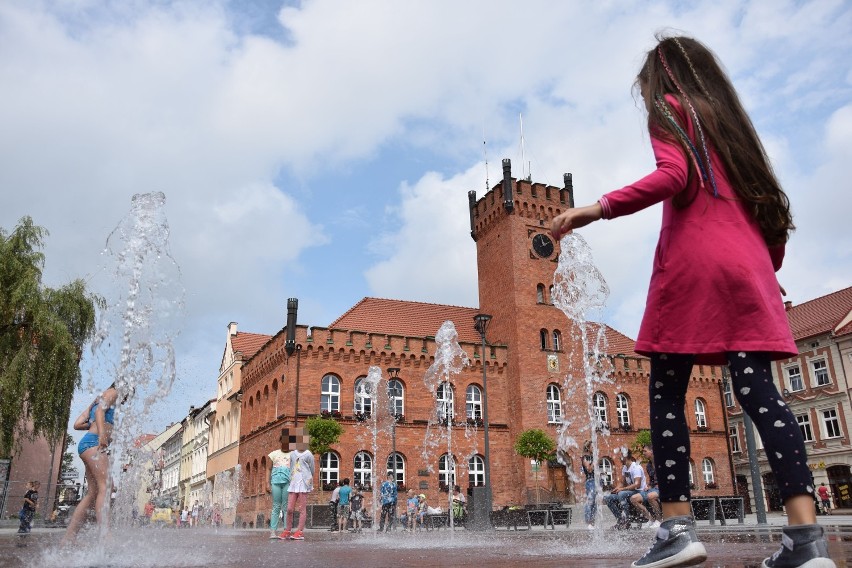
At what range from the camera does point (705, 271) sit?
2898mm

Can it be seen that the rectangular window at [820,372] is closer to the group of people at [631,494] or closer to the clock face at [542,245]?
the clock face at [542,245]

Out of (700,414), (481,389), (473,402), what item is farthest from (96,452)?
(700,414)

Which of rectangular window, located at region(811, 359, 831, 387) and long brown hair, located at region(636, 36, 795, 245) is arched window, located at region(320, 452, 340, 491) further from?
long brown hair, located at region(636, 36, 795, 245)

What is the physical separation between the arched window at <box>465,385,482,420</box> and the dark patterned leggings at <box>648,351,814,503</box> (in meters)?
33.7

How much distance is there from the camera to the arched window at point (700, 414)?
137ft

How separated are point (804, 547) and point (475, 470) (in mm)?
33996

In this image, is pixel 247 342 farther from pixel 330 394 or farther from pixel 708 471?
pixel 708 471

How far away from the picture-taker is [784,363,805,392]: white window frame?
38.9m

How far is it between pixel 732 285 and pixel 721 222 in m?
0.31

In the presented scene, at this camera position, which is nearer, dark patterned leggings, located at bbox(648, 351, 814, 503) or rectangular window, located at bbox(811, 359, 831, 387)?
dark patterned leggings, located at bbox(648, 351, 814, 503)

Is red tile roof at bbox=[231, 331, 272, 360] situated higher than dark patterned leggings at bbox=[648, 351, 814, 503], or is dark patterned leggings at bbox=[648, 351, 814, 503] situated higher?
red tile roof at bbox=[231, 331, 272, 360]

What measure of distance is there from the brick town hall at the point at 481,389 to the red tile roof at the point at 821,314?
6.01 m

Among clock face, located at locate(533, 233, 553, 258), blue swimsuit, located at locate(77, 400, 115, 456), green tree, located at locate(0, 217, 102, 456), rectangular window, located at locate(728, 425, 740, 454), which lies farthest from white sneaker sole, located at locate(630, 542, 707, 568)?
rectangular window, located at locate(728, 425, 740, 454)

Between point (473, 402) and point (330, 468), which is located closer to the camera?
point (330, 468)
